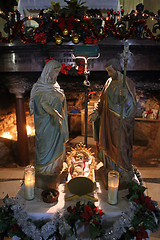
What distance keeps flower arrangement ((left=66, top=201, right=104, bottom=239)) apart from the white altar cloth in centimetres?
14

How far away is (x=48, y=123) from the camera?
9.52 ft

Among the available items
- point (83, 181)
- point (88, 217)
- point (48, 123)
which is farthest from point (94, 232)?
point (48, 123)

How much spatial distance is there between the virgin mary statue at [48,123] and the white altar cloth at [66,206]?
309 millimetres

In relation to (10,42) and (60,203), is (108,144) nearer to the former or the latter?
(60,203)

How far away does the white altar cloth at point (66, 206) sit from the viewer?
251cm

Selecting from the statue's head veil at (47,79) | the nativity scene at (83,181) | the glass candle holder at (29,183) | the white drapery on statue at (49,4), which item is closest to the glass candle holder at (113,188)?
the nativity scene at (83,181)

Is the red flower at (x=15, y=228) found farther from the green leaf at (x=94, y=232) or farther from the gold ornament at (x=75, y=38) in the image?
the gold ornament at (x=75, y=38)

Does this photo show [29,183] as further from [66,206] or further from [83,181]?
[83,181]

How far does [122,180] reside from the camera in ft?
9.75

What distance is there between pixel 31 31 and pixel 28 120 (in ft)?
12.7

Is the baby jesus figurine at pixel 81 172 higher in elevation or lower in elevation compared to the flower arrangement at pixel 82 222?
higher

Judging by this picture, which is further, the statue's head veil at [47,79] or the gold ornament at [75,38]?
the gold ornament at [75,38]

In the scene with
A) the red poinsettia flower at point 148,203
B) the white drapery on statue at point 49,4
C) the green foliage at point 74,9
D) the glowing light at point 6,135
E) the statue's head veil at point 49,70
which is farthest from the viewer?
the glowing light at point 6,135

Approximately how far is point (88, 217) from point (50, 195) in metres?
0.57
